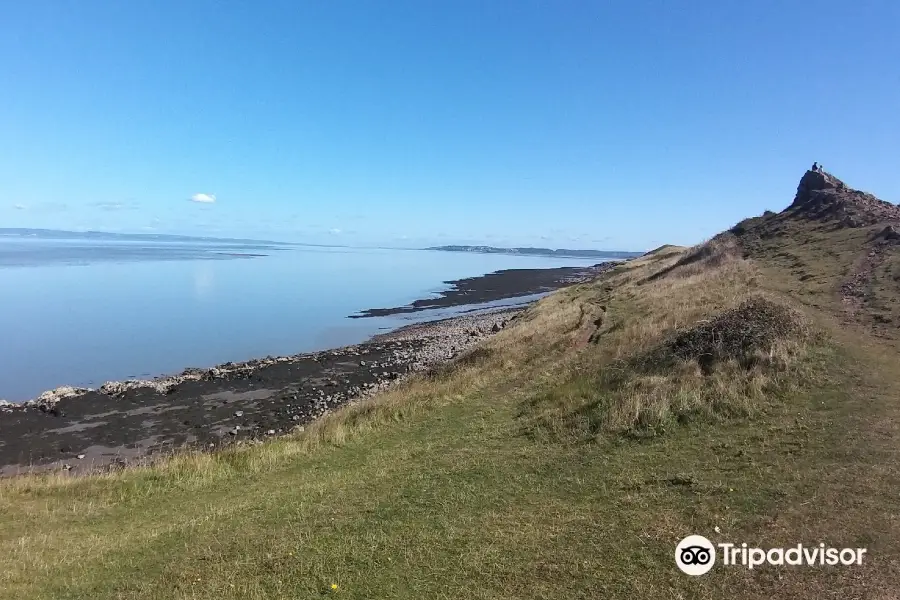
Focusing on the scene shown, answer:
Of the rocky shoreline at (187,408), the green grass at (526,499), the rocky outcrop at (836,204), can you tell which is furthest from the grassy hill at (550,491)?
the rocky outcrop at (836,204)

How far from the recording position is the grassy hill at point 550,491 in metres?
7.48

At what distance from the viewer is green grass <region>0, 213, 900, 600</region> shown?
7441 mm

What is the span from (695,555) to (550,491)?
306 centimetres

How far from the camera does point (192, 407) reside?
26.7m

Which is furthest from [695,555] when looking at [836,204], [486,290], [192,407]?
[486,290]

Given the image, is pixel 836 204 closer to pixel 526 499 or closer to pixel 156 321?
pixel 526 499

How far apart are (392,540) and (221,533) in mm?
3265

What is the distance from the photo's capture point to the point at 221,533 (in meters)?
9.45

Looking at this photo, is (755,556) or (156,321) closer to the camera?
(755,556)

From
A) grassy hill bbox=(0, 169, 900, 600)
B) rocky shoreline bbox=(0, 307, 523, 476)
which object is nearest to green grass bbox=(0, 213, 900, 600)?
grassy hill bbox=(0, 169, 900, 600)

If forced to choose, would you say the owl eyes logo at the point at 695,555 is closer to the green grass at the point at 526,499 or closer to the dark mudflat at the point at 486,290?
the green grass at the point at 526,499

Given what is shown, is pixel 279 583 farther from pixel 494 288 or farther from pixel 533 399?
pixel 494 288

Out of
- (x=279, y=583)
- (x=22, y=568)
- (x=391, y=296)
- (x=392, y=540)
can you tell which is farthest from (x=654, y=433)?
(x=391, y=296)

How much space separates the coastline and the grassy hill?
300 inches
